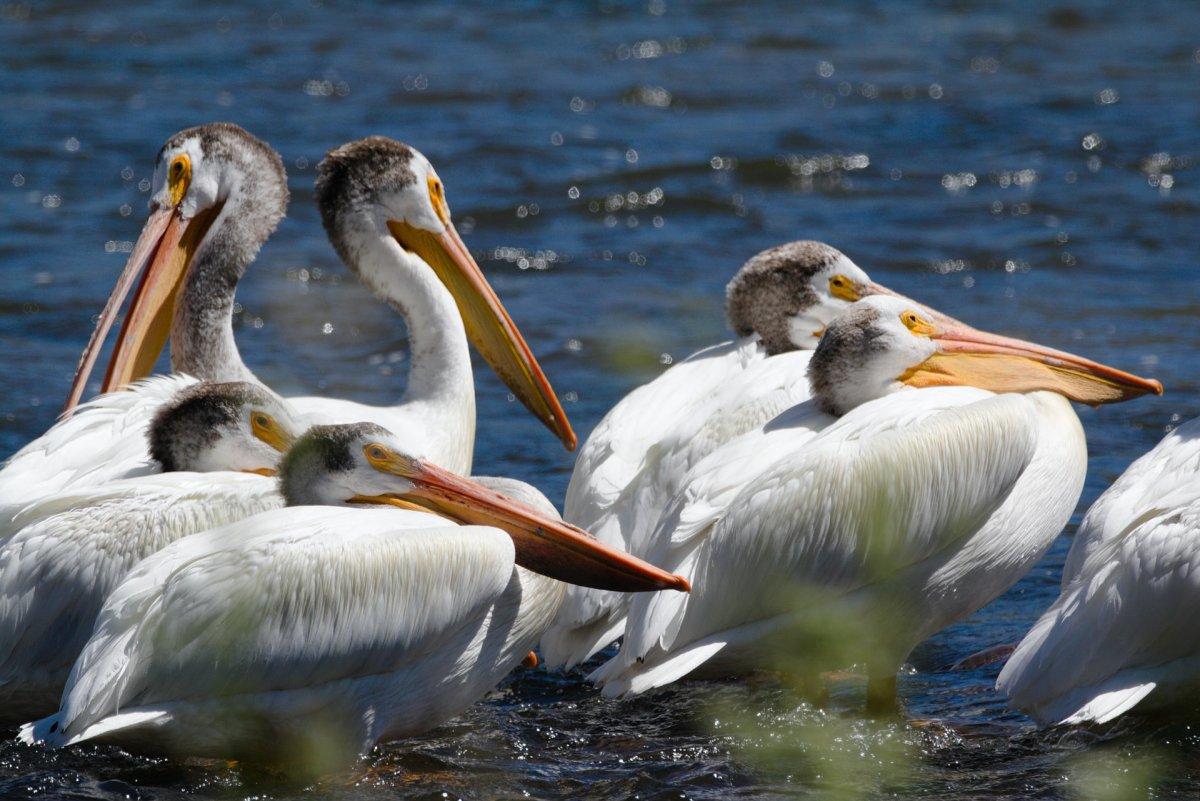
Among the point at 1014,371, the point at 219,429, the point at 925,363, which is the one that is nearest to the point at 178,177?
the point at 219,429

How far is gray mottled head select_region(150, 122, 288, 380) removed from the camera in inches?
225

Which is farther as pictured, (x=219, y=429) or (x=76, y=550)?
(x=219, y=429)

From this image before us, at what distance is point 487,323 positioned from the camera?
6207 mm

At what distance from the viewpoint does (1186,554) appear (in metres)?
4.24

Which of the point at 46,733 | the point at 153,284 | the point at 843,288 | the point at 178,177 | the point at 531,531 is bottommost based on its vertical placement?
the point at 46,733

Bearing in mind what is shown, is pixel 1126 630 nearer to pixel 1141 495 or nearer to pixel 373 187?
pixel 1141 495

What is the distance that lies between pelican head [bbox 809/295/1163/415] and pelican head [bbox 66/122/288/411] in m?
1.98

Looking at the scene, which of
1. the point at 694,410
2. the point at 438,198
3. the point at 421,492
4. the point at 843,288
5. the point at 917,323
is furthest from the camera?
the point at 438,198

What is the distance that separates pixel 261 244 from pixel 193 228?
0.86 ft

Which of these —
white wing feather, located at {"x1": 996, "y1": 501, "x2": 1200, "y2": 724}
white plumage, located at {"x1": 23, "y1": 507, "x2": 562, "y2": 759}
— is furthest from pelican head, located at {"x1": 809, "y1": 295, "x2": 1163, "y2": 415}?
white plumage, located at {"x1": 23, "y1": 507, "x2": 562, "y2": 759}

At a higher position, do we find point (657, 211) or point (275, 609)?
point (657, 211)

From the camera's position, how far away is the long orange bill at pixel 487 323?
6.08 m

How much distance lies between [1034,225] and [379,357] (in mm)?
4130

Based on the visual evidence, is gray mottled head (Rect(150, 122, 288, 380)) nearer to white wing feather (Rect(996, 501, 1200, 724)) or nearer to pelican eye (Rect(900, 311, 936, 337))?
pelican eye (Rect(900, 311, 936, 337))
